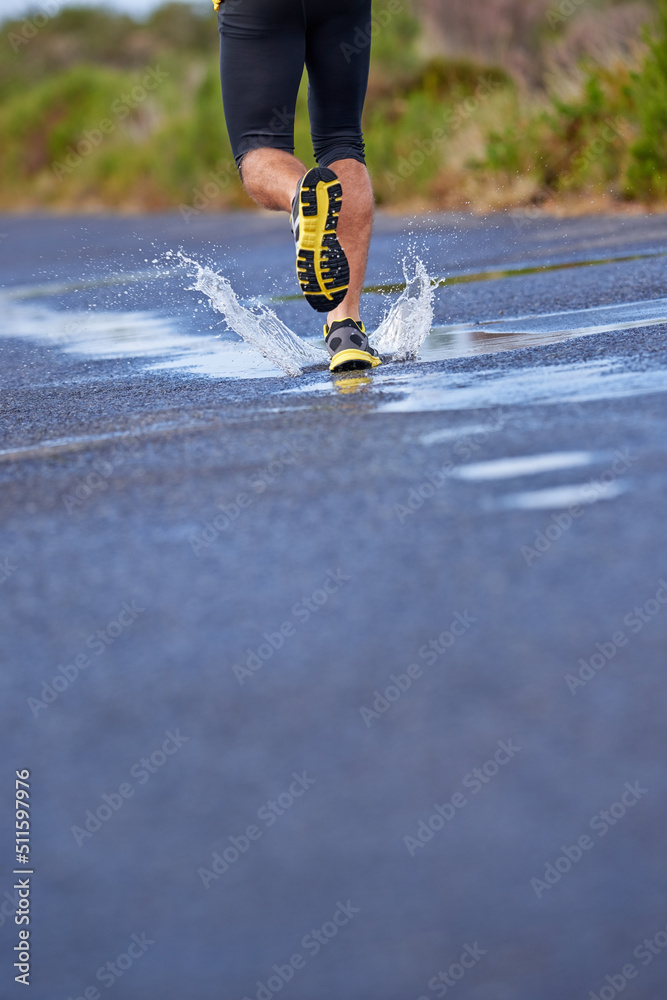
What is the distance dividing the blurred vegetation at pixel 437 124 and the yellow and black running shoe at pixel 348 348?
7.38 meters

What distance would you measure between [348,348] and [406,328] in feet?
2.28

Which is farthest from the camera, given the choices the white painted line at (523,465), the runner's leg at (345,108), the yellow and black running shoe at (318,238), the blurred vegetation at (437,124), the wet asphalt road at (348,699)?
the blurred vegetation at (437,124)

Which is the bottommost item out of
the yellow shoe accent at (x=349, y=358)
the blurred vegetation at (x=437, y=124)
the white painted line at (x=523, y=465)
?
the white painted line at (x=523, y=465)

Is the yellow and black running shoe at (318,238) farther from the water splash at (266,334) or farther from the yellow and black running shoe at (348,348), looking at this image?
the water splash at (266,334)

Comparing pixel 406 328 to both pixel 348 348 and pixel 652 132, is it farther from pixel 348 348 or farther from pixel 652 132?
pixel 652 132

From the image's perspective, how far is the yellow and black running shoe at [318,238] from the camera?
5195mm

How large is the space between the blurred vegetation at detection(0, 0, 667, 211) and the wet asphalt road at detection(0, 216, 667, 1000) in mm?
9160

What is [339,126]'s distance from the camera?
5793 mm

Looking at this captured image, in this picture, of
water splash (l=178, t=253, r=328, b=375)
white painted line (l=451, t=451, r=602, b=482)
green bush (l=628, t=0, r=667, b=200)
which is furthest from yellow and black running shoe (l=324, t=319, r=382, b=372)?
green bush (l=628, t=0, r=667, b=200)

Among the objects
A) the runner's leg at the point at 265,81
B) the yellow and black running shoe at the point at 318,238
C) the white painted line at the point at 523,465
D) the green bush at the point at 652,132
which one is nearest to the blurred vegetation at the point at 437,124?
the green bush at the point at 652,132

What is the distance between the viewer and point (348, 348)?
18.2ft

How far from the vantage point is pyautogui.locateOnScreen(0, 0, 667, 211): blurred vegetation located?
1376 centimetres

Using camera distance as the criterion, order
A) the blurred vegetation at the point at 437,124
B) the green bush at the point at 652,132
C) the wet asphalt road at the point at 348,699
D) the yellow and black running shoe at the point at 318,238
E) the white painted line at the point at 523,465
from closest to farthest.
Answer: the wet asphalt road at the point at 348,699
the white painted line at the point at 523,465
the yellow and black running shoe at the point at 318,238
the green bush at the point at 652,132
the blurred vegetation at the point at 437,124

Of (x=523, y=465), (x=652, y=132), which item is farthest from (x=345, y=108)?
(x=652, y=132)
